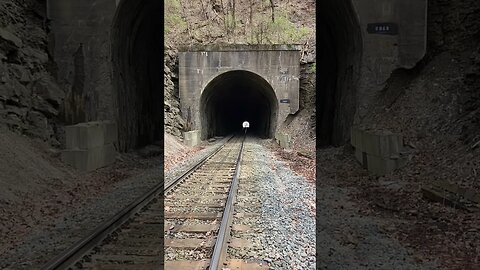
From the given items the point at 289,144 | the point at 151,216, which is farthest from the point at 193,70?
the point at 151,216

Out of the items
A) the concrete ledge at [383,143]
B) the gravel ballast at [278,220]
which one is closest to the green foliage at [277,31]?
the concrete ledge at [383,143]

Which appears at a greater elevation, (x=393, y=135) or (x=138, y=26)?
(x=138, y=26)

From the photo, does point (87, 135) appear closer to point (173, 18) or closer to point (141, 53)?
point (141, 53)

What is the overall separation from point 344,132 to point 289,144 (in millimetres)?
6949

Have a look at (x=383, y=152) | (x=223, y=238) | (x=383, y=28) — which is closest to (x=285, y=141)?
(x=383, y=28)

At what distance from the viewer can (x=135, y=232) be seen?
6031mm

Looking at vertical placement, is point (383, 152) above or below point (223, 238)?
above

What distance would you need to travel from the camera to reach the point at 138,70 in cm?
1700

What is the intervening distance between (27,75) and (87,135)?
2.36 metres

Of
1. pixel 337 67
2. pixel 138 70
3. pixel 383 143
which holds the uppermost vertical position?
pixel 337 67

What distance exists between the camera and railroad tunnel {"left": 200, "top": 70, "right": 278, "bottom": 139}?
93.6 feet

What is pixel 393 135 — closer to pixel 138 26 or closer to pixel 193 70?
pixel 138 26

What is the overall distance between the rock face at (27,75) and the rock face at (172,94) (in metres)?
13.6

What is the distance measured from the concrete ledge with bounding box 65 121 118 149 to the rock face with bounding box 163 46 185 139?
13.8 metres
